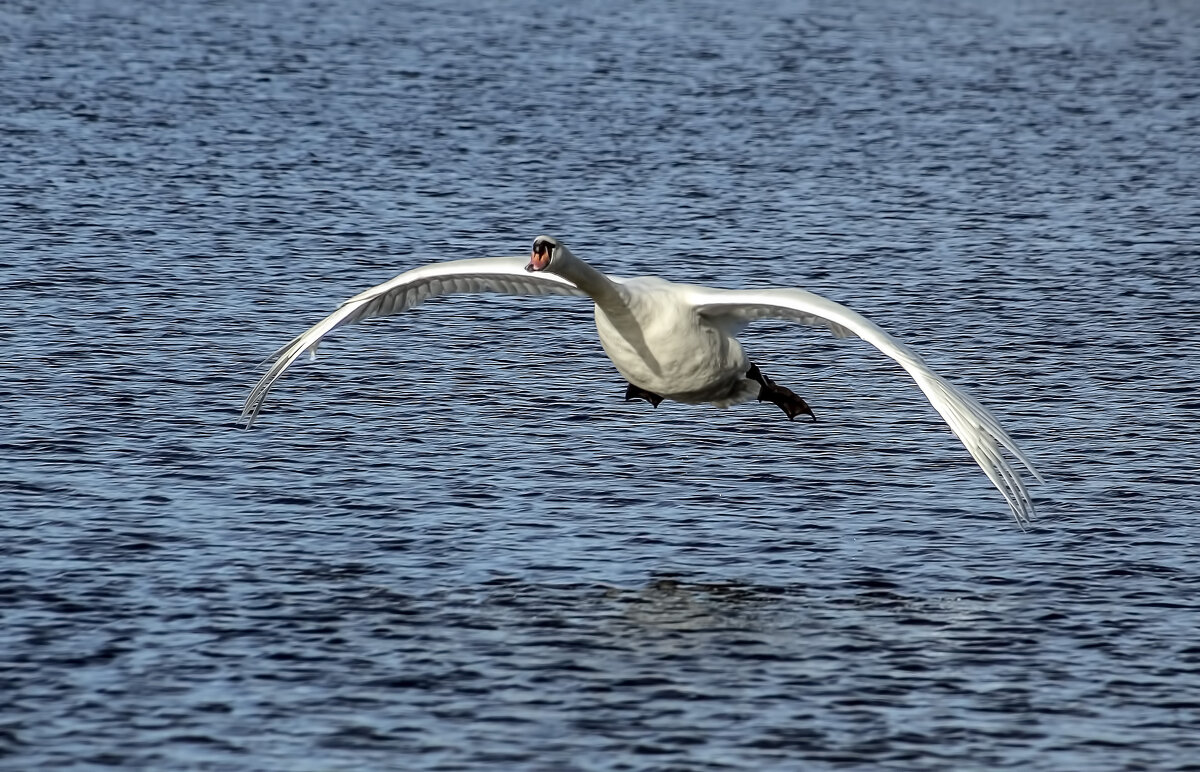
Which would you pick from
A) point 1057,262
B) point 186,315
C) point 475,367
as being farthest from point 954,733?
point 1057,262

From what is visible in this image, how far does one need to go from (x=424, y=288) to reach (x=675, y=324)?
3.05 m

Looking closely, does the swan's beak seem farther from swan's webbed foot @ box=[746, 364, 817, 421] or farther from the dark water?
the dark water

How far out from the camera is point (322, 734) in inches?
772

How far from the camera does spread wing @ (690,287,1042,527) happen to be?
69.2 ft

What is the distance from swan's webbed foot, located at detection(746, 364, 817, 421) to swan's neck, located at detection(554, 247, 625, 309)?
2100 millimetres

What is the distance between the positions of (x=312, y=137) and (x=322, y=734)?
34636 mm

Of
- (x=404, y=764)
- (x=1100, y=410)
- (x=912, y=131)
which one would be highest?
(x=912, y=131)

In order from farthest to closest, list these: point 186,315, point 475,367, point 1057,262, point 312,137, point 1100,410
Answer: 1. point 312,137
2. point 1057,262
3. point 186,315
4. point 475,367
5. point 1100,410

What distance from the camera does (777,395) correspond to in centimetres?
2459

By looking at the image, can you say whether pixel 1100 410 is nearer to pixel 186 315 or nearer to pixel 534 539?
pixel 534 539

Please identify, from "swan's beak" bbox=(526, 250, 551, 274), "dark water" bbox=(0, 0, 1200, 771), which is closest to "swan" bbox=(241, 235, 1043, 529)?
"swan's beak" bbox=(526, 250, 551, 274)

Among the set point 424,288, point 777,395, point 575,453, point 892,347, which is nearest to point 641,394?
point 777,395

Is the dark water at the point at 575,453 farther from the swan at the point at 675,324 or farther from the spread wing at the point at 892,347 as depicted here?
the spread wing at the point at 892,347

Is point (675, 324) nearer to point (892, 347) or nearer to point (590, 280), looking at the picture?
point (590, 280)
